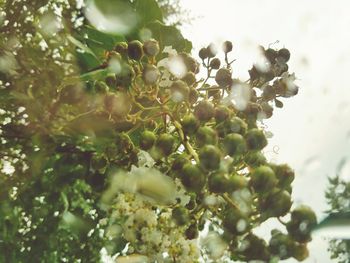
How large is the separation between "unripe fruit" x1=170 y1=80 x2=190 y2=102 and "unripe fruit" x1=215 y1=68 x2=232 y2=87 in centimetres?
19

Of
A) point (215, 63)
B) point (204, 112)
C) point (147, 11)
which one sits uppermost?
point (147, 11)

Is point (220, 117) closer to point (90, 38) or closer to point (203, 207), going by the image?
point (203, 207)

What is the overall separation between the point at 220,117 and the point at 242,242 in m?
0.36

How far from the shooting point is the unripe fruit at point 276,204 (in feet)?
3.66

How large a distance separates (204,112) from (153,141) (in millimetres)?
157

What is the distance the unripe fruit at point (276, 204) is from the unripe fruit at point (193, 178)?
144 mm

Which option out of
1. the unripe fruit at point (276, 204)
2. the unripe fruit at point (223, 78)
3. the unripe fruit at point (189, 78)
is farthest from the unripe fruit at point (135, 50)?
the unripe fruit at point (276, 204)

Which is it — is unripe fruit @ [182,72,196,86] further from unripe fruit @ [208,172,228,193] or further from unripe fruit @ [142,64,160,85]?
unripe fruit @ [208,172,228,193]

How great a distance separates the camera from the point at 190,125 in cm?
130

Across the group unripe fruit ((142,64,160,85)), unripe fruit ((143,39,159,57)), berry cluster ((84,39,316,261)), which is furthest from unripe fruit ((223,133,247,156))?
unripe fruit ((143,39,159,57))

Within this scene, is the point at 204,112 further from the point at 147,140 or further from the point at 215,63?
the point at 215,63

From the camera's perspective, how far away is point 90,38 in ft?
5.78

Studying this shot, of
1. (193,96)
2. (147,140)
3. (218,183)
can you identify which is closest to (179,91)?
(193,96)

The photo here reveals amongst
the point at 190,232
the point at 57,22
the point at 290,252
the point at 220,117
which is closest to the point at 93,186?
the point at 190,232
